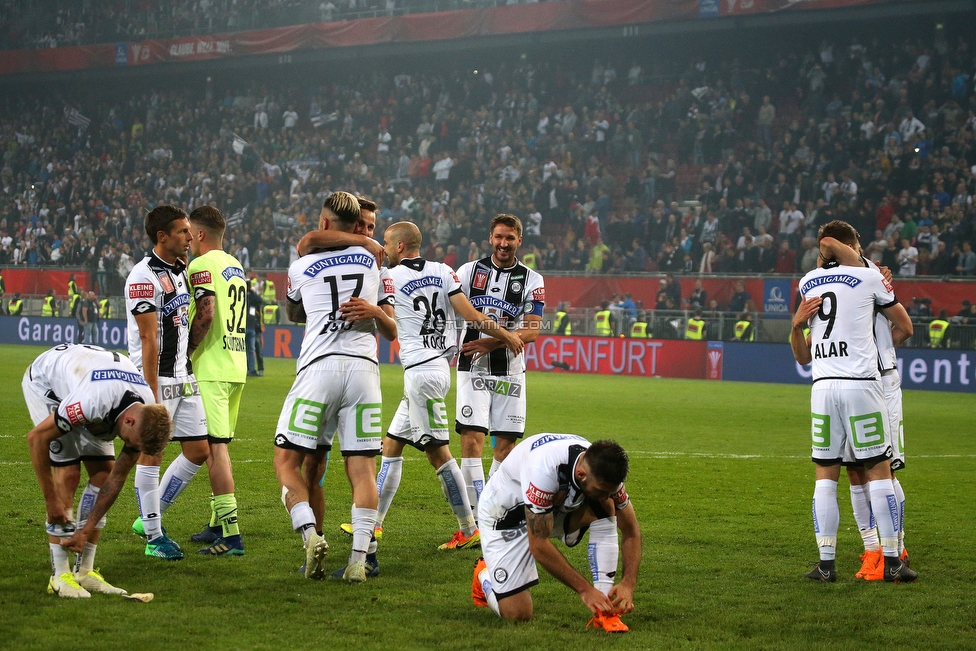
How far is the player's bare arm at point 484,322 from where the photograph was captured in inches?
289

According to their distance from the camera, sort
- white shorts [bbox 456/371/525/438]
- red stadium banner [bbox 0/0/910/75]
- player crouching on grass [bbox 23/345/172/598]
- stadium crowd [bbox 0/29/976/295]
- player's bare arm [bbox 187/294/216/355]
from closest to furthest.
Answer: player crouching on grass [bbox 23/345/172/598] < player's bare arm [bbox 187/294/216/355] < white shorts [bbox 456/371/525/438] < stadium crowd [bbox 0/29/976/295] < red stadium banner [bbox 0/0/910/75]

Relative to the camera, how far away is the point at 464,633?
507cm

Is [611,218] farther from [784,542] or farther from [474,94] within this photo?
[784,542]

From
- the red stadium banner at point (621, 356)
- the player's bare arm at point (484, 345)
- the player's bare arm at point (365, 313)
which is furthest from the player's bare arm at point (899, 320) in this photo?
the red stadium banner at point (621, 356)

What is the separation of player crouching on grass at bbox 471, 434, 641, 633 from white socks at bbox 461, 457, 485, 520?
1.80m

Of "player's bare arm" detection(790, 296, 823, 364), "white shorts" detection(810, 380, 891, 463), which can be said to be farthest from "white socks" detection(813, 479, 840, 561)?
"player's bare arm" detection(790, 296, 823, 364)

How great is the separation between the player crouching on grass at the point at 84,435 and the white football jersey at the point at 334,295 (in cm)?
106

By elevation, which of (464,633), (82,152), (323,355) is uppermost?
(82,152)

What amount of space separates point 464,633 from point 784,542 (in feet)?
10.8

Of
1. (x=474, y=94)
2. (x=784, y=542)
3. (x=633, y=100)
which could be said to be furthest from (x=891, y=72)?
(x=784, y=542)

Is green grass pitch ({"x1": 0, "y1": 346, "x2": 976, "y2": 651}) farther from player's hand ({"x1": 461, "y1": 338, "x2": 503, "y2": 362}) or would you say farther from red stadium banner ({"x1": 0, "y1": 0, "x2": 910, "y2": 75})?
red stadium banner ({"x1": 0, "y1": 0, "x2": 910, "y2": 75})

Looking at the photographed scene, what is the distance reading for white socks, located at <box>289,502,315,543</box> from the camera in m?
5.76

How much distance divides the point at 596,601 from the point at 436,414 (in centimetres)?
259

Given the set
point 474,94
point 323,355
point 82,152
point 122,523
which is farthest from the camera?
point 82,152
